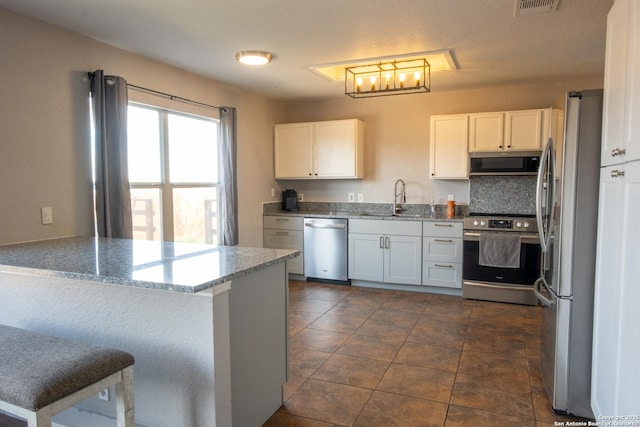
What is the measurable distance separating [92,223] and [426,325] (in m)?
2.94

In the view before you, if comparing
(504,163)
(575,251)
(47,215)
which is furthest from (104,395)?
(504,163)

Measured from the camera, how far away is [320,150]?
554 cm

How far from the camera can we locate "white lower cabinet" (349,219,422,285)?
487 centimetres

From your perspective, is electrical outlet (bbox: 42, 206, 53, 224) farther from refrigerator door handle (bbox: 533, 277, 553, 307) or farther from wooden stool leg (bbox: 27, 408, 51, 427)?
refrigerator door handle (bbox: 533, 277, 553, 307)

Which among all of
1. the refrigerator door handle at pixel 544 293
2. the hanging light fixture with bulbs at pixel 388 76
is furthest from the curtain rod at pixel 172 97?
the refrigerator door handle at pixel 544 293

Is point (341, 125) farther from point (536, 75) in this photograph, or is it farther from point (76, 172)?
point (76, 172)

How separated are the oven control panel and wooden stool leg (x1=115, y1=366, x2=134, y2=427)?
377 cm

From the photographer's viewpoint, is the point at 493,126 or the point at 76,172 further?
the point at 493,126

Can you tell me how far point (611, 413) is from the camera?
175 centimetres

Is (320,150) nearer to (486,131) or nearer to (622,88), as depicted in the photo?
(486,131)

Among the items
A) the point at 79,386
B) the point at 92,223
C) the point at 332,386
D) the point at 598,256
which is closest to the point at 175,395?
the point at 79,386

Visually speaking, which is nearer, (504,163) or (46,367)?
(46,367)

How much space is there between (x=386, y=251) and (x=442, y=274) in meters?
0.69

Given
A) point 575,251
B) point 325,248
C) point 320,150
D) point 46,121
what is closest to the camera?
point 575,251
